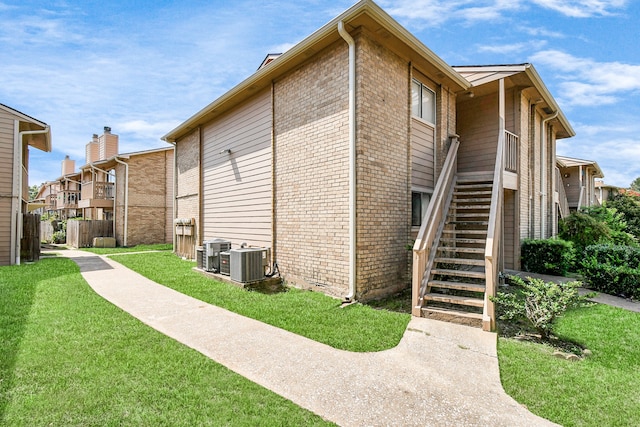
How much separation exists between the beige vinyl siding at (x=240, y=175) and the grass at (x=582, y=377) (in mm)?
6215

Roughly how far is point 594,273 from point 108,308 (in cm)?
1084

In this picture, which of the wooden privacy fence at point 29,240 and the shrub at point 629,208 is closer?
the wooden privacy fence at point 29,240

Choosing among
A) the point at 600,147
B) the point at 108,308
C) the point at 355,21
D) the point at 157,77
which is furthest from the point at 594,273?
the point at 600,147

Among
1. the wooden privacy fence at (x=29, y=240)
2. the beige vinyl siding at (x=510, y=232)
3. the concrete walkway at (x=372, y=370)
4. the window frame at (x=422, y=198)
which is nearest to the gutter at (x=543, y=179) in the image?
the beige vinyl siding at (x=510, y=232)

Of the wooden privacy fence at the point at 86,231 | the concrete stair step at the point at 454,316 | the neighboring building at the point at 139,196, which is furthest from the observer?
the neighboring building at the point at 139,196

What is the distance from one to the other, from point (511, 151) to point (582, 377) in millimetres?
7566

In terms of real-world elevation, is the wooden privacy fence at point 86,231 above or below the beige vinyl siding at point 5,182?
below

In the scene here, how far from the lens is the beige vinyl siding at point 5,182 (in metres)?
10.6

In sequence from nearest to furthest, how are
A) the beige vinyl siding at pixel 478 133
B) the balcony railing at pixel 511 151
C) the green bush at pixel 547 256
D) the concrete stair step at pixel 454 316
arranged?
the concrete stair step at pixel 454 316 < the balcony railing at pixel 511 151 < the green bush at pixel 547 256 < the beige vinyl siding at pixel 478 133

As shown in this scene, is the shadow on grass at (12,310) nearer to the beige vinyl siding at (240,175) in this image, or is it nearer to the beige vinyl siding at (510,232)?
the beige vinyl siding at (240,175)

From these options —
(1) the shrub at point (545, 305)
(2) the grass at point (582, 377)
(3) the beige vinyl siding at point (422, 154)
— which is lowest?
(2) the grass at point (582, 377)

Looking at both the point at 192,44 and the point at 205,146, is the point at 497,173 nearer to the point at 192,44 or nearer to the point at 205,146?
the point at 192,44

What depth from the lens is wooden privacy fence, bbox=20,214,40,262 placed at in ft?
38.6

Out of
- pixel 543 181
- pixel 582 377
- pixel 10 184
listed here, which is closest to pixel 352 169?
pixel 582 377
